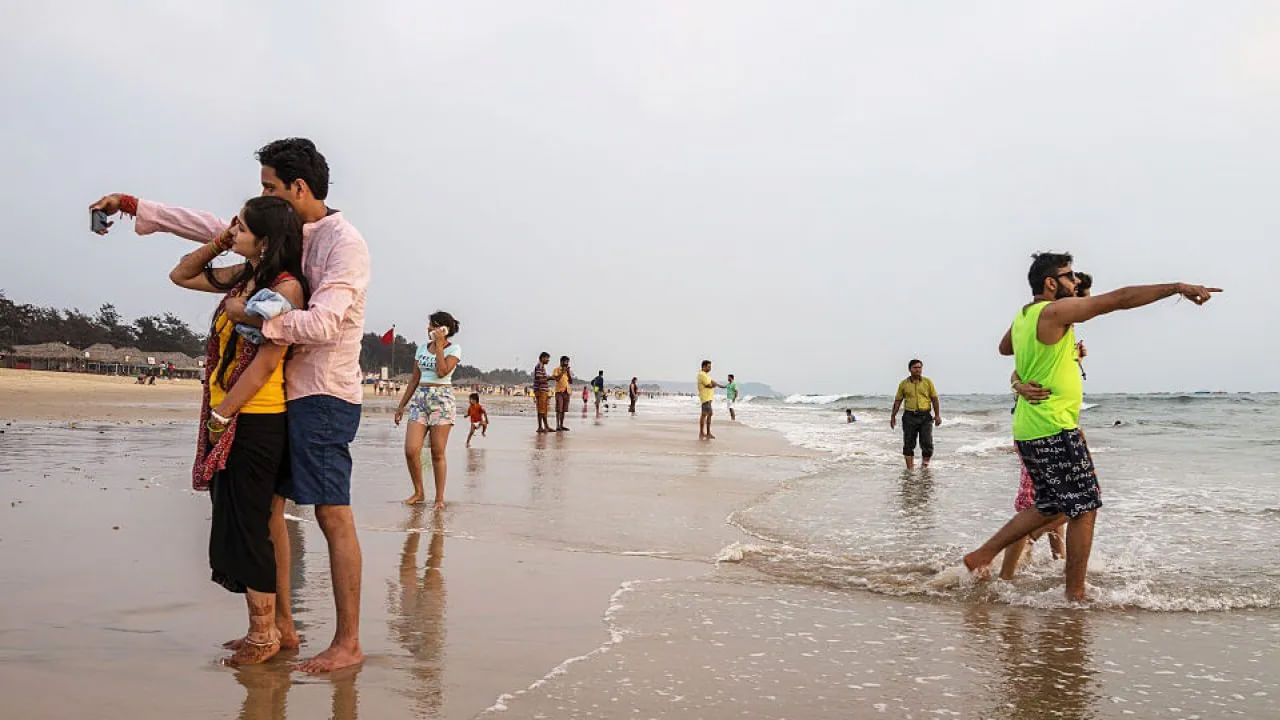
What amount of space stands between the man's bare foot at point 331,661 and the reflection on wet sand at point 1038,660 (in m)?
2.06

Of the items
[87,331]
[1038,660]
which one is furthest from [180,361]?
[1038,660]

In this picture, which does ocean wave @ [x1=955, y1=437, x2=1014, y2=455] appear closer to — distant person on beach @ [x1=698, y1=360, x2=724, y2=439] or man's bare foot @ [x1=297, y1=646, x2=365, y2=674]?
distant person on beach @ [x1=698, y1=360, x2=724, y2=439]

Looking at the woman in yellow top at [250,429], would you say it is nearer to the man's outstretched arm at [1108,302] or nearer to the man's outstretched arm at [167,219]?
the man's outstretched arm at [167,219]

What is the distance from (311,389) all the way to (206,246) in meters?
0.68

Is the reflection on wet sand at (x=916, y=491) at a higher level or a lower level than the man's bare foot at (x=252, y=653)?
lower

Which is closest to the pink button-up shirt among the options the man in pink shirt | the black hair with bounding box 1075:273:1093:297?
the man in pink shirt

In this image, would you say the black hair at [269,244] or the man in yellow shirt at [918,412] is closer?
the black hair at [269,244]

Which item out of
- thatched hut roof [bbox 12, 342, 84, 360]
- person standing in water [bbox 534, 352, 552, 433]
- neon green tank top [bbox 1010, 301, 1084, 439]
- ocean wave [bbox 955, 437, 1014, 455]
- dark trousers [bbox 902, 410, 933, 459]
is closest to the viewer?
neon green tank top [bbox 1010, 301, 1084, 439]

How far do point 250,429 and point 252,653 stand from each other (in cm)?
75

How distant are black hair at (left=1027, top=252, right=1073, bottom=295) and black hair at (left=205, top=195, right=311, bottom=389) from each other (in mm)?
3728

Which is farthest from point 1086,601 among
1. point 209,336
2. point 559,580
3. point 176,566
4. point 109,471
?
point 109,471

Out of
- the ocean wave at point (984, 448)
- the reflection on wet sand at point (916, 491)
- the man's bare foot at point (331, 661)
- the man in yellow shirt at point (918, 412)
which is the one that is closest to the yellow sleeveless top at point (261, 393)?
the man's bare foot at point (331, 661)

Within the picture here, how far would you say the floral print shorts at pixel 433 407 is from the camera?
298 inches

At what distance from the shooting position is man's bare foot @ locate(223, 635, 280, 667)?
2904 millimetres
